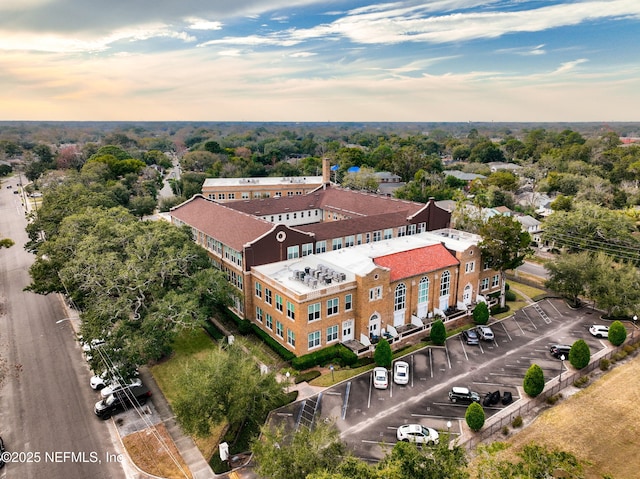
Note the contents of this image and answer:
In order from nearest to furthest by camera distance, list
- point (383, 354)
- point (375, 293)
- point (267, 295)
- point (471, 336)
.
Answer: point (383, 354) → point (375, 293) → point (267, 295) → point (471, 336)

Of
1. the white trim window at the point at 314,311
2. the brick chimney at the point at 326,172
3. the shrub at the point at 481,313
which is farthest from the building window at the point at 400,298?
the brick chimney at the point at 326,172

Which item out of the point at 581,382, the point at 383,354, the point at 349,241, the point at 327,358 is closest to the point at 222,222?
the point at 349,241

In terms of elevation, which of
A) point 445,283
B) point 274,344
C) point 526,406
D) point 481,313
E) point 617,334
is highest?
point 445,283

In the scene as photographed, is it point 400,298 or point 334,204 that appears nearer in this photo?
point 400,298

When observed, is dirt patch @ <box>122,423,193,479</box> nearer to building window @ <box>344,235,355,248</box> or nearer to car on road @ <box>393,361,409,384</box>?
car on road @ <box>393,361,409,384</box>

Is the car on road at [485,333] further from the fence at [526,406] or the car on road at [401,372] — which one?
the car on road at [401,372]

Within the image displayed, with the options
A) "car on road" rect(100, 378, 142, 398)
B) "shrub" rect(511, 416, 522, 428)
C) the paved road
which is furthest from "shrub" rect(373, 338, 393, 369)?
the paved road

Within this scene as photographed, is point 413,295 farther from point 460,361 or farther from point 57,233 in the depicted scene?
point 57,233

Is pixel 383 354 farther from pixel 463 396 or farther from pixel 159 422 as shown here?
pixel 159 422
